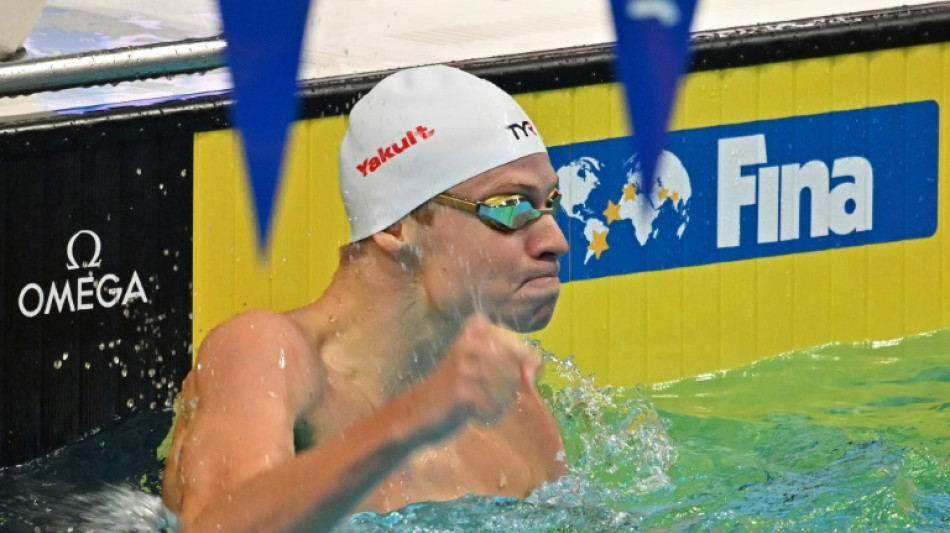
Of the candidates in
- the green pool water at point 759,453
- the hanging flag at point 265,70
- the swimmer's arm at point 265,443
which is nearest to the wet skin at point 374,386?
the swimmer's arm at point 265,443

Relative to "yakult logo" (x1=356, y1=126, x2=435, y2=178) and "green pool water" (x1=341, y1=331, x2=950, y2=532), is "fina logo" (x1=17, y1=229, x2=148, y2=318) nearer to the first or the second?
"green pool water" (x1=341, y1=331, x2=950, y2=532)

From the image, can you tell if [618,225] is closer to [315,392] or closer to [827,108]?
[827,108]

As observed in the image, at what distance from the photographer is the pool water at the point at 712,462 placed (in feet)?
7.99

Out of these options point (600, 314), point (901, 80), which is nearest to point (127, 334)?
point (600, 314)

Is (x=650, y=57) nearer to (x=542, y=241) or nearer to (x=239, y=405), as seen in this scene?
(x=542, y=241)

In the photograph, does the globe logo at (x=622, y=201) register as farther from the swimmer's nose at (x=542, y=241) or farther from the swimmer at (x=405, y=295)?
the swimmer's nose at (x=542, y=241)

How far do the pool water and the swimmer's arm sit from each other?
0.85ft

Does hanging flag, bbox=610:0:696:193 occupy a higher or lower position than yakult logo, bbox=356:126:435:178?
higher

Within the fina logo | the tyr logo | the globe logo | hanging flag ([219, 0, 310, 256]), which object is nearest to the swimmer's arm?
hanging flag ([219, 0, 310, 256])

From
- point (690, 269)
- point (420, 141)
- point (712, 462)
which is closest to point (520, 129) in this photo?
point (420, 141)

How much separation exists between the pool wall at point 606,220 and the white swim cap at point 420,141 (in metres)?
1.11

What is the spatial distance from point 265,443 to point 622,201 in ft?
6.22

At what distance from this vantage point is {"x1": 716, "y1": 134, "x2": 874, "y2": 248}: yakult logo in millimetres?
3811

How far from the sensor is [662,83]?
2.18m
